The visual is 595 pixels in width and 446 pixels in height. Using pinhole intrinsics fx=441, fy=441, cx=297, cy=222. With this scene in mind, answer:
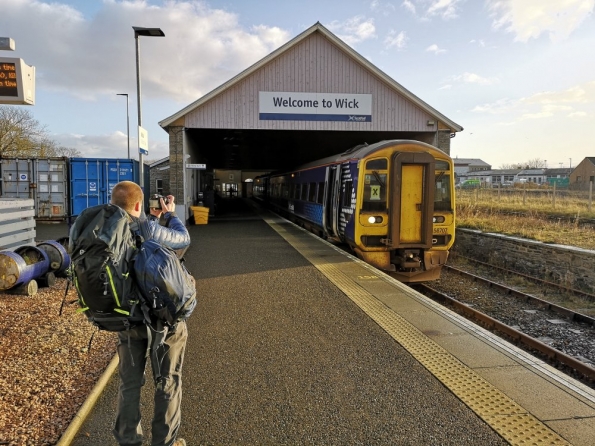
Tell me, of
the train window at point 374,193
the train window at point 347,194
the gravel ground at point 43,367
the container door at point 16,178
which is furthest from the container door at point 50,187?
the train window at point 374,193

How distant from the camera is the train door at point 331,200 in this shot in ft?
37.7

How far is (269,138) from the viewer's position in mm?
22969

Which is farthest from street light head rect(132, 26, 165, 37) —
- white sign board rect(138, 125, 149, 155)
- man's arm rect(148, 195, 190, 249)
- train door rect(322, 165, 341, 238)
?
man's arm rect(148, 195, 190, 249)

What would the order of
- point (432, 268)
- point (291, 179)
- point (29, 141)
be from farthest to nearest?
point (29, 141), point (291, 179), point (432, 268)

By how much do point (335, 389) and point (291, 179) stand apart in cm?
1676

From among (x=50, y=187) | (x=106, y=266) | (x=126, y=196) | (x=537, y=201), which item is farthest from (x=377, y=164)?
(x=537, y=201)

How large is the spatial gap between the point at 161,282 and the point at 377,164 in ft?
25.6

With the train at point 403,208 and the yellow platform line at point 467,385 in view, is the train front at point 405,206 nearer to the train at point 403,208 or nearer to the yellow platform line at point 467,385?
the train at point 403,208

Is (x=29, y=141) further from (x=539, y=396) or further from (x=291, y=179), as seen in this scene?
(x=539, y=396)

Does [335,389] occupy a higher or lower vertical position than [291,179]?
lower

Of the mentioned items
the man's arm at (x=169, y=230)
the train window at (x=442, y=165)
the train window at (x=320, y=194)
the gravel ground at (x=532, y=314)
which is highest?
the train window at (x=442, y=165)

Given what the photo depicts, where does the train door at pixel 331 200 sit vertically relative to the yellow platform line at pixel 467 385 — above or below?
above

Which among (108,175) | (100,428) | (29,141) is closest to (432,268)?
(100,428)

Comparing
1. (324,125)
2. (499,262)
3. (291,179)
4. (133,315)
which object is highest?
(324,125)
